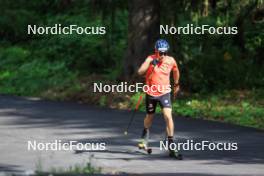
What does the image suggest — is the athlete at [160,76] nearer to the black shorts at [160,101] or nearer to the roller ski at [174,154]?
the black shorts at [160,101]

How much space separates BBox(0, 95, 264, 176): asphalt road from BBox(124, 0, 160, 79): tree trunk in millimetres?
2447

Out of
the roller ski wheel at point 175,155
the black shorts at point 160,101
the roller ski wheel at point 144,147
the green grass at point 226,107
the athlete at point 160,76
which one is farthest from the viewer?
the green grass at point 226,107

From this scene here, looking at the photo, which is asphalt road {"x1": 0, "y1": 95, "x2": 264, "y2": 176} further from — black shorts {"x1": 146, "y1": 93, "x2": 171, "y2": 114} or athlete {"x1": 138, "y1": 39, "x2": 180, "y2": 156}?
black shorts {"x1": 146, "y1": 93, "x2": 171, "y2": 114}

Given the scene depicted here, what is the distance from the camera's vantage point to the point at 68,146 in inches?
577

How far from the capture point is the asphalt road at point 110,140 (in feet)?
40.0

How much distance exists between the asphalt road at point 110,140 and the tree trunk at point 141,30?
8.03ft

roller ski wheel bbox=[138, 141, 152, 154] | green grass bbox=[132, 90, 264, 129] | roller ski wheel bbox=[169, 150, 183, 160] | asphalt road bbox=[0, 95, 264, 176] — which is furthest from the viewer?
green grass bbox=[132, 90, 264, 129]

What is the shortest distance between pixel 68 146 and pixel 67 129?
2.60m

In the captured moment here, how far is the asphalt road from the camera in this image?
12203 millimetres

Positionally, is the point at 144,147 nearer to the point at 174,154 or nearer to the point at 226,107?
the point at 174,154

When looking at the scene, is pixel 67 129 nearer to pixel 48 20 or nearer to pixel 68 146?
pixel 68 146

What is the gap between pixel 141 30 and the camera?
920 inches

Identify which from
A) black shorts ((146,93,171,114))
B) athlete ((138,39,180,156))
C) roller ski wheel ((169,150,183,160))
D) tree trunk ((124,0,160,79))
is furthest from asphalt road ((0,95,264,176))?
tree trunk ((124,0,160,79))

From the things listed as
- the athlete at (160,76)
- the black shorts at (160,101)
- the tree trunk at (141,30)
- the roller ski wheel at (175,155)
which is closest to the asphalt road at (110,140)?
the roller ski wheel at (175,155)
